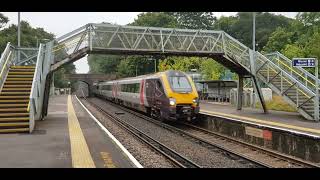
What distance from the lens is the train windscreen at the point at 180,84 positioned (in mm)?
21850

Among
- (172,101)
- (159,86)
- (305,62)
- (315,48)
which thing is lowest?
(172,101)

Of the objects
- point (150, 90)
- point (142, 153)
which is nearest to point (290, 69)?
point (150, 90)

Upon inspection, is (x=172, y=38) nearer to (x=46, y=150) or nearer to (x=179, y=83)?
(x=179, y=83)

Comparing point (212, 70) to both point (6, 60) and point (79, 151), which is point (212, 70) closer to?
point (6, 60)

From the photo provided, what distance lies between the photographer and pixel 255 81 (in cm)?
2912

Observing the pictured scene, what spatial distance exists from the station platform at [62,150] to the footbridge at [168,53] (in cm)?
599

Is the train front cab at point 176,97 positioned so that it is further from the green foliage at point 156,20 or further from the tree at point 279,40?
the green foliage at point 156,20

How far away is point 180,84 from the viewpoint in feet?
72.9

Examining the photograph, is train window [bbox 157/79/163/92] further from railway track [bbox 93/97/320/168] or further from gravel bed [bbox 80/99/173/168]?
gravel bed [bbox 80/99/173/168]

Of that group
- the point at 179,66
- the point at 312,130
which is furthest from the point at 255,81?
the point at 179,66

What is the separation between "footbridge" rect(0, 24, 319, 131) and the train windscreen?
518 centimetres

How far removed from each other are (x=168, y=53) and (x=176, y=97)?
7.13 metres

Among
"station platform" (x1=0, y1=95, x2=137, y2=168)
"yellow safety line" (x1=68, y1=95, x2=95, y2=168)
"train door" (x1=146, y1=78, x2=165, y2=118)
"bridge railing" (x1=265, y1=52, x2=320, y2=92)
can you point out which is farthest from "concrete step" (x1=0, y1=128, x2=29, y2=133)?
"bridge railing" (x1=265, y1=52, x2=320, y2=92)

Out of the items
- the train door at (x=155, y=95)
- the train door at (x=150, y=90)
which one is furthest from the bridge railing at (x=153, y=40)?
the train door at (x=155, y=95)
